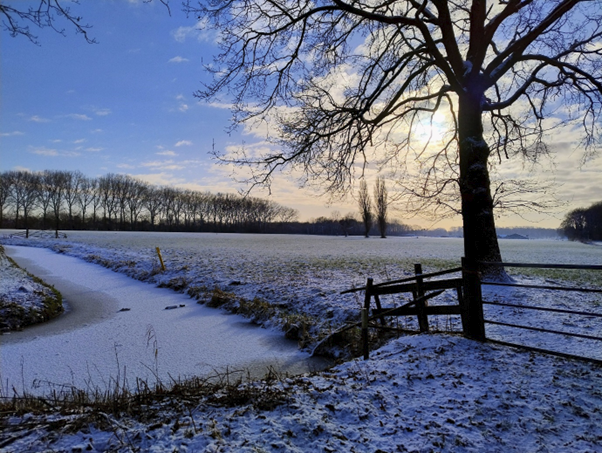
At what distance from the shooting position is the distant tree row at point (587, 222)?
85875 mm

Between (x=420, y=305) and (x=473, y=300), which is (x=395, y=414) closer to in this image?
(x=473, y=300)

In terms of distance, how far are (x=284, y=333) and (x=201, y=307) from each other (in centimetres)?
409

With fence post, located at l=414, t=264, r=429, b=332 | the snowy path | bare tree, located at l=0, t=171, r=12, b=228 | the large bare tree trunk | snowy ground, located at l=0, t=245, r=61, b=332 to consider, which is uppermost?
bare tree, located at l=0, t=171, r=12, b=228

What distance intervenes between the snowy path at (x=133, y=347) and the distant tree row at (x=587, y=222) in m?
107

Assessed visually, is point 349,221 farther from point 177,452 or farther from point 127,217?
point 177,452

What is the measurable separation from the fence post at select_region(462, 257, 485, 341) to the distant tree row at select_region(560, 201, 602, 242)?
106067 mm

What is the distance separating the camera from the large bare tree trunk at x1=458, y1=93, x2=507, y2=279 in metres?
9.73

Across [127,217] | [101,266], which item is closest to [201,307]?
[101,266]

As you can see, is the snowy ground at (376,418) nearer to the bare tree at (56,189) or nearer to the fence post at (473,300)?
the fence post at (473,300)

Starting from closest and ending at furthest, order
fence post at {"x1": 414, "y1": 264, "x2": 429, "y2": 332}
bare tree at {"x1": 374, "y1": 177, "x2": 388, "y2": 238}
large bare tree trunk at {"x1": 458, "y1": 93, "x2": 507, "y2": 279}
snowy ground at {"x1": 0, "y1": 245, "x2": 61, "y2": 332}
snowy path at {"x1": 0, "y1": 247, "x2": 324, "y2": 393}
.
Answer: snowy path at {"x1": 0, "y1": 247, "x2": 324, "y2": 393} < fence post at {"x1": 414, "y1": 264, "x2": 429, "y2": 332} < snowy ground at {"x1": 0, "y1": 245, "x2": 61, "y2": 332} < large bare tree trunk at {"x1": 458, "y1": 93, "x2": 507, "y2": 279} < bare tree at {"x1": 374, "y1": 177, "x2": 388, "y2": 238}

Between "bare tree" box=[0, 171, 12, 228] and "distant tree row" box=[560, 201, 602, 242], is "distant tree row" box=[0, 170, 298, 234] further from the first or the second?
"distant tree row" box=[560, 201, 602, 242]

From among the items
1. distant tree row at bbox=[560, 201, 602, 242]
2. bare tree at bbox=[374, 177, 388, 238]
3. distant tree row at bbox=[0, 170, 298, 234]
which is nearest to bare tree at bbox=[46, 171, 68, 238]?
distant tree row at bbox=[0, 170, 298, 234]

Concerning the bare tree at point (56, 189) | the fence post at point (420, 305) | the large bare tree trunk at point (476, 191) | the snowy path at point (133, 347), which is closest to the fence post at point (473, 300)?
the fence post at point (420, 305)

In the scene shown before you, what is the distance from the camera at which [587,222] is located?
89125mm
